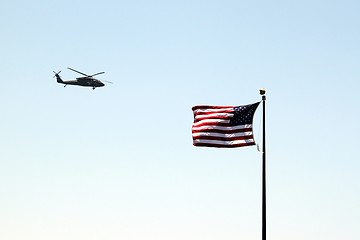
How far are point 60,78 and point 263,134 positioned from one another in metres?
126

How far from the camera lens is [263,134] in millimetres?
22641

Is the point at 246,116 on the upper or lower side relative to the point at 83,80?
lower

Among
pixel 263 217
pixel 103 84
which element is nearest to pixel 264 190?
pixel 263 217

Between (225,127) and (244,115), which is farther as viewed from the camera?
(225,127)

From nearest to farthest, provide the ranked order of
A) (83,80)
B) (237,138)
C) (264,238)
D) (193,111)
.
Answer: (264,238) < (237,138) < (193,111) < (83,80)

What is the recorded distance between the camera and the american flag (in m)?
24.7

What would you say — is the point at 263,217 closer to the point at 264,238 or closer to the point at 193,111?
the point at 264,238

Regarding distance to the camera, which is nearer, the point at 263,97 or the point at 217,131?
the point at 263,97

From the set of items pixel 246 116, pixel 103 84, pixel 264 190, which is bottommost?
pixel 264 190

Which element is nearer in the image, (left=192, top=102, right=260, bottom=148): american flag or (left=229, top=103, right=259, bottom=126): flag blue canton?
(left=192, top=102, right=260, bottom=148): american flag

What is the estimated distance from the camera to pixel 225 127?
82.4ft

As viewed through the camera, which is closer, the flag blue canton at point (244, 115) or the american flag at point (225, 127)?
the american flag at point (225, 127)

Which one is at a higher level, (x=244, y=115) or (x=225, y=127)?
(x=244, y=115)

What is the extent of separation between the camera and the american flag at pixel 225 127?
24.7m
